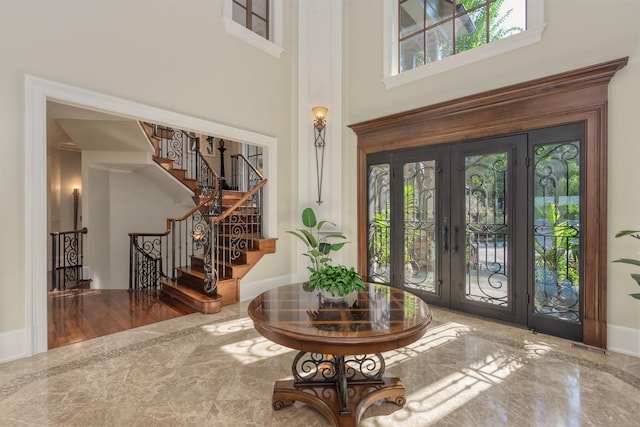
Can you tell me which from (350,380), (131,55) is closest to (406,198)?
(350,380)

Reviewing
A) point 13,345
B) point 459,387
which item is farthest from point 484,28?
point 13,345

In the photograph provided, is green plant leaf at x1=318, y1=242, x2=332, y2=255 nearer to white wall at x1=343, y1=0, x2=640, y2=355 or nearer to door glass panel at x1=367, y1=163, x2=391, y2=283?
door glass panel at x1=367, y1=163, x2=391, y2=283

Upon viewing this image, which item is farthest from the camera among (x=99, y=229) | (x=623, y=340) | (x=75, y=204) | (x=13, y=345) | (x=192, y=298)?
(x=75, y=204)

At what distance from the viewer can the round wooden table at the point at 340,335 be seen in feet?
5.22

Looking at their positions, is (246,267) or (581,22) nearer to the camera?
(581,22)

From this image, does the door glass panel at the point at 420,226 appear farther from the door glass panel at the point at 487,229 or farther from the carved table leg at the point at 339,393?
the carved table leg at the point at 339,393

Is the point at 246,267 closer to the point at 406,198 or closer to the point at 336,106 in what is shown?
the point at 406,198

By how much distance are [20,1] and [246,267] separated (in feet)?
11.4

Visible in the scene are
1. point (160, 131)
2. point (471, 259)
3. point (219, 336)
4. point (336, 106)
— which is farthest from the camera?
point (160, 131)

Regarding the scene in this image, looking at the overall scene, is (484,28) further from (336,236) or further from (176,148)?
(176,148)

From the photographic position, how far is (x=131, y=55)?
3307mm

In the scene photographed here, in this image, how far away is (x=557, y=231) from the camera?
315cm

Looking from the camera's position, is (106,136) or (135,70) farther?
(106,136)

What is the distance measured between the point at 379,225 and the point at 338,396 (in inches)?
118
